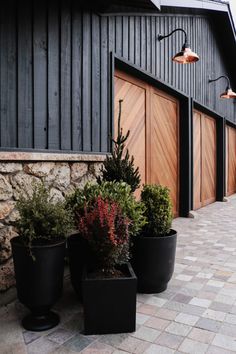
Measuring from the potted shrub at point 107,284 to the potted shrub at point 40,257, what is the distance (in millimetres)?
198

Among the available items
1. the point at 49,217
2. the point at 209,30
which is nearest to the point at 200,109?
the point at 209,30

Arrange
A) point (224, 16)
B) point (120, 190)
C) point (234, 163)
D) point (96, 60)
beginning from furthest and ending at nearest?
point (234, 163) < point (224, 16) < point (96, 60) < point (120, 190)

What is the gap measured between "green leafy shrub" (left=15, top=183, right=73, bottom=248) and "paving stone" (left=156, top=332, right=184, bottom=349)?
91cm

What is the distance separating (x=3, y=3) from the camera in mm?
2639

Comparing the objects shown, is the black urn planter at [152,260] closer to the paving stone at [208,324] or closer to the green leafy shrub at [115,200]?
the green leafy shrub at [115,200]

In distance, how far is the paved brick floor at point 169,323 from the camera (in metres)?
1.94

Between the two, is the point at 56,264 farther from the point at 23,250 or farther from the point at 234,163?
the point at 234,163

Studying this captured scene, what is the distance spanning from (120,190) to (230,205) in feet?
21.1

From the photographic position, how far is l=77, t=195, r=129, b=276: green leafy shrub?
2.09 meters

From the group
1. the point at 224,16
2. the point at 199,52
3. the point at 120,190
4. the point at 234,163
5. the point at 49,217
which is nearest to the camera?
the point at 49,217

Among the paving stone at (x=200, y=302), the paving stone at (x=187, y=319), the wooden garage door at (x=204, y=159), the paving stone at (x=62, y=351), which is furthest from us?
the wooden garage door at (x=204, y=159)

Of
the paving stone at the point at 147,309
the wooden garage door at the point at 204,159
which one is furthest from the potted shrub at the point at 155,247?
the wooden garage door at the point at 204,159

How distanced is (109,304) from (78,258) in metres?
0.53

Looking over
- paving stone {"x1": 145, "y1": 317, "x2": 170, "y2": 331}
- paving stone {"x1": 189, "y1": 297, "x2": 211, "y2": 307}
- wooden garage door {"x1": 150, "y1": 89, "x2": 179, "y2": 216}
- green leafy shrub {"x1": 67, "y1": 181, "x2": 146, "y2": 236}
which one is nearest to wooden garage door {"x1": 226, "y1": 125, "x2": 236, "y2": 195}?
wooden garage door {"x1": 150, "y1": 89, "x2": 179, "y2": 216}
